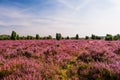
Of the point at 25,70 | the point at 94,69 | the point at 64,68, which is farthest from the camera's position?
the point at 64,68

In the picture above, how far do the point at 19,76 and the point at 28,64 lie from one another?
1.27 metres

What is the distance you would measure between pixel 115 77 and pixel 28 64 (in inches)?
124

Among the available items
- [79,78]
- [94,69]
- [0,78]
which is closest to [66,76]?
[79,78]

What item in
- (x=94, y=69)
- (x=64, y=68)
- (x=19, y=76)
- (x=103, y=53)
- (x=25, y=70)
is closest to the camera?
(x=19, y=76)

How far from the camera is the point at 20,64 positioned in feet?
24.8

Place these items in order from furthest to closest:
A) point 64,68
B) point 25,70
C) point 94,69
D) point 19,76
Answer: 1. point 64,68
2. point 94,69
3. point 25,70
4. point 19,76

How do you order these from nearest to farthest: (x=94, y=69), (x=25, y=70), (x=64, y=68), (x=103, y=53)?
(x=25, y=70) < (x=94, y=69) < (x=64, y=68) < (x=103, y=53)

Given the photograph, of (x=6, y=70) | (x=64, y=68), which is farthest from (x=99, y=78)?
(x=6, y=70)

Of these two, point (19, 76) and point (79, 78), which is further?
point (79, 78)

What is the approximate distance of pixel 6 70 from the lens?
6.89 metres

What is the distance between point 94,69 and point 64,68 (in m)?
1.44

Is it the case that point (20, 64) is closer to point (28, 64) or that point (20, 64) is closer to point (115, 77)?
point (28, 64)

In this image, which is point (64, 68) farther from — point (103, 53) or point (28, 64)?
point (103, 53)

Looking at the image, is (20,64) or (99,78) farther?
(20,64)
